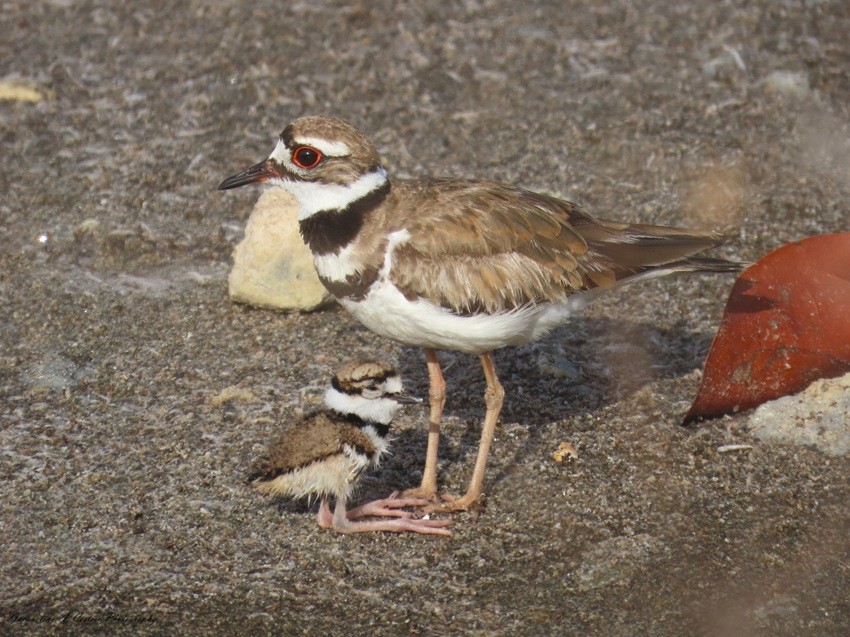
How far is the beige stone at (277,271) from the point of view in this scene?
19.2 ft

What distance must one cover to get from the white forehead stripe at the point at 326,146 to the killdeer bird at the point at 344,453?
92cm

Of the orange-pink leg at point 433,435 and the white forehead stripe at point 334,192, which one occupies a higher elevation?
the white forehead stripe at point 334,192

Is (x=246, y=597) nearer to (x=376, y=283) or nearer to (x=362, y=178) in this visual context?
(x=376, y=283)

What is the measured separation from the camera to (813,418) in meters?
5.06

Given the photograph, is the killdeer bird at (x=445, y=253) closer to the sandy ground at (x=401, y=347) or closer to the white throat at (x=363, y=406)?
the white throat at (x=363, y=406)

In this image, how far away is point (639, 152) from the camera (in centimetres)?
714

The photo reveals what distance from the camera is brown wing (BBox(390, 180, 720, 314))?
4.59 metres

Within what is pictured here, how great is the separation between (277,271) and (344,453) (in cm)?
161

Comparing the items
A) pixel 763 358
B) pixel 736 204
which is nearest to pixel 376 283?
pixel 763 358

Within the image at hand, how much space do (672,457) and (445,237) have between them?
1.49 meters

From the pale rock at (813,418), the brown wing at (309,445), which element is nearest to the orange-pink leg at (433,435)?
the brown wing at (309,445)

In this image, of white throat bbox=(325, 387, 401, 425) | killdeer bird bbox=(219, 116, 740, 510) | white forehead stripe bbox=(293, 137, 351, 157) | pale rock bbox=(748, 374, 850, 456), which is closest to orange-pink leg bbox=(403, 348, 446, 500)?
killdeer bird bbox=(219, 116, 740, 510)

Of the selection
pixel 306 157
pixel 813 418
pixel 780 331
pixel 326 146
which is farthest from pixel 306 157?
pixel 813 418

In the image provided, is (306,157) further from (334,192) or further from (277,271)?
(277,271)
